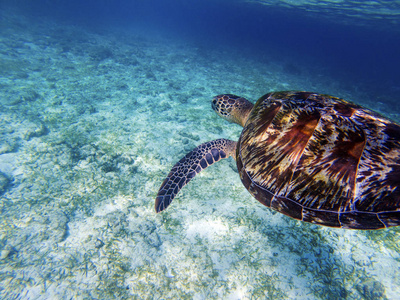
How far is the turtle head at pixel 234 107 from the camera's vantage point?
3.42 meters

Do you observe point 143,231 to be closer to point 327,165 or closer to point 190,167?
point 190,167

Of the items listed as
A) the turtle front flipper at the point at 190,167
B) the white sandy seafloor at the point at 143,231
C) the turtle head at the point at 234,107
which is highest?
the turtle head at the point at 234,107

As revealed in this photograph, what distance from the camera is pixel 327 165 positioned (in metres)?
1.69


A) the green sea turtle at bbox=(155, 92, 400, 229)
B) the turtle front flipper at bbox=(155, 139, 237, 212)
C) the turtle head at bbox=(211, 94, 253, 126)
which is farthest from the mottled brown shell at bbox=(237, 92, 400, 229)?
the turtle head at bbox=(211, 94, 253, 126)

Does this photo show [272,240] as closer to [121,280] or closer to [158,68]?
[121,280]

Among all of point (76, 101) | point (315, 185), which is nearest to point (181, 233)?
point (315, 185)

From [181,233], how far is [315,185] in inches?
73.6

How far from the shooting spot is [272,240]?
2393mm

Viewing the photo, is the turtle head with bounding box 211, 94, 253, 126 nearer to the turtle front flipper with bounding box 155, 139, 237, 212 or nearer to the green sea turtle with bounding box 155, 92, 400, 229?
the turtle front flipper with bounding box 155, 139, 237, 212

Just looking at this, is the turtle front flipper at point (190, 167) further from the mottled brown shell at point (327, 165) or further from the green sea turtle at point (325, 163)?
the mottled brown shell at point (327, 165)

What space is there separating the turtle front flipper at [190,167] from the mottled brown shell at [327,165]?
0.87m

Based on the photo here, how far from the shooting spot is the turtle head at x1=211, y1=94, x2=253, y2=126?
11.2 ft

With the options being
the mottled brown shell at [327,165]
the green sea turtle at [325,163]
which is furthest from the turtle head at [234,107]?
the mottled brown shell at [327,165]

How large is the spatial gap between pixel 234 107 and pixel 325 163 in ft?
7.15
